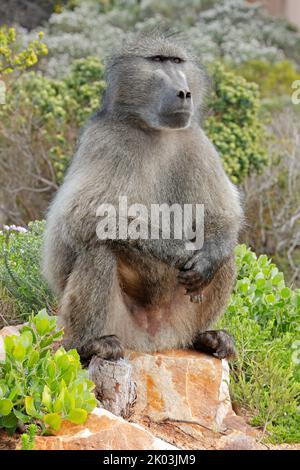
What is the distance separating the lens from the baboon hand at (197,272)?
11.0ft

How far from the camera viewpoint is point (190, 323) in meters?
3.68

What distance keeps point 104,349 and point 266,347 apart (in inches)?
40.0

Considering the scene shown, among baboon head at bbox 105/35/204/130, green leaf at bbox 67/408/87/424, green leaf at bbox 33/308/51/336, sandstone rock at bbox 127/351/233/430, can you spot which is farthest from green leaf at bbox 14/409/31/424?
baboon head at bbox 105/35/204/130

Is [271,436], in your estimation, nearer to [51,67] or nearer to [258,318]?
[258,318]

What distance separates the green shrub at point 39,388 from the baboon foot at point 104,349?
1.58 feet

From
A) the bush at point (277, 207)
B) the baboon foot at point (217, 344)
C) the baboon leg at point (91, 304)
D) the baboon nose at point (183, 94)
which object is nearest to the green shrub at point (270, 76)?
the bush at point (277, 207)

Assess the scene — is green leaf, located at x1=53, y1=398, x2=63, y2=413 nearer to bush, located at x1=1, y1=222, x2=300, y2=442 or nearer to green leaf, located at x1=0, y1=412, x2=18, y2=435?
green leaf, located at x1=0, y1=412, x2=18, y2=435

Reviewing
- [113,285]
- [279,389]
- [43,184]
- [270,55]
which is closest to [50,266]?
[113,285]

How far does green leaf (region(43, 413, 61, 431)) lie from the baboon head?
1.36 metres

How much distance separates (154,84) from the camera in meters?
3.40

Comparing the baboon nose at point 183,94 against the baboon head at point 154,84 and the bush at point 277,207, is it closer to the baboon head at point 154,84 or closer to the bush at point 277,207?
the baboon head at point 154,84

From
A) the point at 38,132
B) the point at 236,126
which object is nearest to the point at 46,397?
the point at 236,126

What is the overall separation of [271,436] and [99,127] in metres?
1.56

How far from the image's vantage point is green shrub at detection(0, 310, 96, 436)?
8.53 ft
